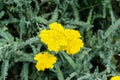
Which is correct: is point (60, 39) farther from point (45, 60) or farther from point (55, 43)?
point (45, 60)

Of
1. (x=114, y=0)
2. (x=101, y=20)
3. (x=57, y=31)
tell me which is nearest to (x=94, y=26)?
(x=101, y=20)

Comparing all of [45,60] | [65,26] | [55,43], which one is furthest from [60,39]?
[65,26]

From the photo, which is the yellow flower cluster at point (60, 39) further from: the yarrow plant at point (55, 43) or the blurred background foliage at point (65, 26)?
the blurred background foliage at point (65, 26)

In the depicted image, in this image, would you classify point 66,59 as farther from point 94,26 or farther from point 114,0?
point 114,0

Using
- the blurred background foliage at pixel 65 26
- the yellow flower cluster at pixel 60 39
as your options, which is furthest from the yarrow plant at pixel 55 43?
the blurred background foliage at pixel 65 26

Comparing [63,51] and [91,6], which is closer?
[63,51]
